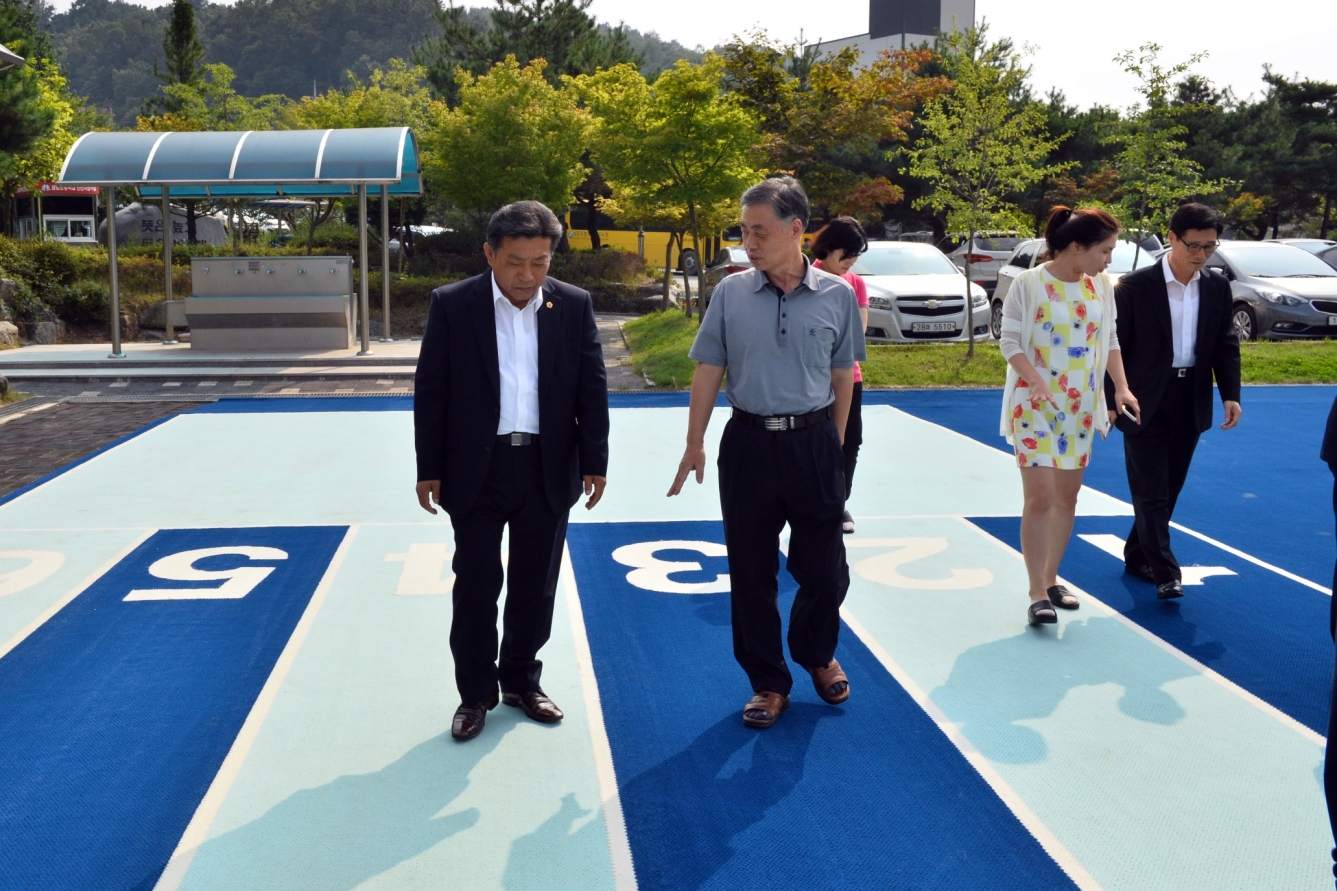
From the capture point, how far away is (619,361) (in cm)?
1736

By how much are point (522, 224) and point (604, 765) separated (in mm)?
1828

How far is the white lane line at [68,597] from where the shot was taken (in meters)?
5.37

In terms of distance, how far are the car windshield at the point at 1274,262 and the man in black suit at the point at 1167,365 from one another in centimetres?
1435

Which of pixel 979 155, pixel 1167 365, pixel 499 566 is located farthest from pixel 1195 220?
pixel 979 155

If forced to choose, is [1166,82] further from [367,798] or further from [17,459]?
[367,798]

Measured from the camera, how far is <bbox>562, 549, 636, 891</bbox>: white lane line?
135 inches

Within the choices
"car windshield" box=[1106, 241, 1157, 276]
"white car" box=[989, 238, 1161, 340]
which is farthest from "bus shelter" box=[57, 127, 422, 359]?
"car windshield" box=[1106, 241, 1157, 276]

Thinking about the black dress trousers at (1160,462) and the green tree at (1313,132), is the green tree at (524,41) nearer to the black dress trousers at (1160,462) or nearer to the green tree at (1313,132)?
the green tree at (1313,132)

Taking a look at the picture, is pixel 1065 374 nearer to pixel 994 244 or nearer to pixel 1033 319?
pixel 1033 319

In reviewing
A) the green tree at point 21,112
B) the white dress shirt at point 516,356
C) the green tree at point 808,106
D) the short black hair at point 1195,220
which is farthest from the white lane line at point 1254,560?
the green tree at point 21,112

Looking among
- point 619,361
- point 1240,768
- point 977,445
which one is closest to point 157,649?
point 1240,768

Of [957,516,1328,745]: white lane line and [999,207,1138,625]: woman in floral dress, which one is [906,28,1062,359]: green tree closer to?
[957,516,1328,745]: white lane line

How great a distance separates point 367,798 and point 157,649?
6.20 feet

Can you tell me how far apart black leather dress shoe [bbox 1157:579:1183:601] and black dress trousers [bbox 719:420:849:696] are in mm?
2246
